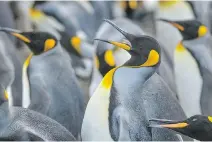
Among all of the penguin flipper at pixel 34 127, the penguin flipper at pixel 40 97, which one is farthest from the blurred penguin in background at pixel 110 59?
the penguin flipper at pixel 34 127

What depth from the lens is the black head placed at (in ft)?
6.86

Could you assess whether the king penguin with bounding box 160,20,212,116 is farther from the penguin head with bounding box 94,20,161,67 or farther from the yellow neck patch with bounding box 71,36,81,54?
the yellow neck patch with bounding box 71,36,81,54

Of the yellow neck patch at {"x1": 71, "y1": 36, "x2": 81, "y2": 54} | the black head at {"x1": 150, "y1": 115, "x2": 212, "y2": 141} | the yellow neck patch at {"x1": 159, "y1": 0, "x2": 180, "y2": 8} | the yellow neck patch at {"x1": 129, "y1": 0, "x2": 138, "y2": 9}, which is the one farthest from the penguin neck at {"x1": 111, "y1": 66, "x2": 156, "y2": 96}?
the yellow neck patch at {"x1": 129, "y1": 0, "x2": 138, "y2": 9}

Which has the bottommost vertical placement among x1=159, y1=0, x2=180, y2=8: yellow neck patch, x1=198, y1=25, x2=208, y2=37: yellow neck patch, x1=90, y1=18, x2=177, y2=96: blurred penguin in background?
x1=90, y1=18, x2=177, y2=96: blurred penguin in background

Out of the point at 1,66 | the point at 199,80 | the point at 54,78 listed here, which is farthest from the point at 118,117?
the point at 1,66

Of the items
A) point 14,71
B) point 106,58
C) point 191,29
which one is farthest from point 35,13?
point 191,29

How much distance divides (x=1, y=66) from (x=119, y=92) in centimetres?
96

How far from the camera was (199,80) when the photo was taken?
9.50 feet

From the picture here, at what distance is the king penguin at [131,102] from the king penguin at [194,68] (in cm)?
53

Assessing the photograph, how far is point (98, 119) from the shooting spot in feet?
7.70

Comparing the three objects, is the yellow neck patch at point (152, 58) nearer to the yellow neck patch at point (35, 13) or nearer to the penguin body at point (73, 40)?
the penguin body at point (73, 40)

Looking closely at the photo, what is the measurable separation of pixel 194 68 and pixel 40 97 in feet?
2.43

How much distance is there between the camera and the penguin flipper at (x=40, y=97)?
2689mm

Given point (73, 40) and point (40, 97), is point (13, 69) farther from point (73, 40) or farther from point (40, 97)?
point (73, 40)
